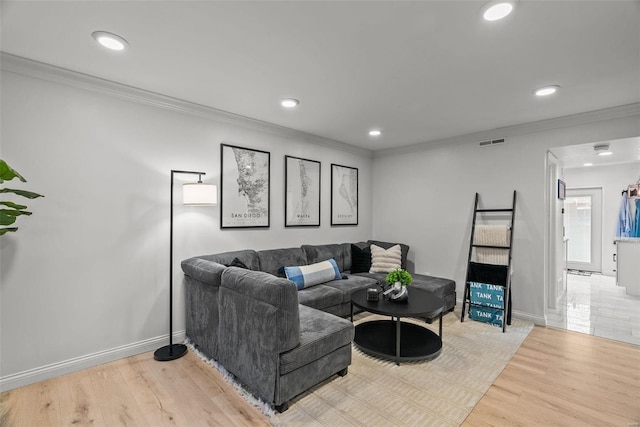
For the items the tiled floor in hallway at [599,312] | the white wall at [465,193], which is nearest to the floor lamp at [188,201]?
the white wall at [465,193]

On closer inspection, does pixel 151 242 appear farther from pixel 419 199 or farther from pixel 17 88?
pixel 419 199

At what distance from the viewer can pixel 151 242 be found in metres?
2.94

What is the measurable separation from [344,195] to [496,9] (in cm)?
352

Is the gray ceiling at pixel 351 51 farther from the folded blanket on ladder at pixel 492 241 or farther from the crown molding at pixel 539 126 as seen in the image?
the folded blanket on ladder at pixel 492 241

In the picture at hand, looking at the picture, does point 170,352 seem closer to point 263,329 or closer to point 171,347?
point 171,347

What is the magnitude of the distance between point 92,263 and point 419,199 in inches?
176

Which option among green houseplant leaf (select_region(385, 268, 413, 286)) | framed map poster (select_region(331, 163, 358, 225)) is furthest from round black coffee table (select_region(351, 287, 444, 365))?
framed map poster (select_region(331, 163, 358, 225))

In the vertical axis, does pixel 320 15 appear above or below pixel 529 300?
above

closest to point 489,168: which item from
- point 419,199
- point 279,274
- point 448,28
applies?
point 419,199

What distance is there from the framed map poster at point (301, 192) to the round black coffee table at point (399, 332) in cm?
155

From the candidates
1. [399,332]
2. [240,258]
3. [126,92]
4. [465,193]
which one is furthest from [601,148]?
[126,92]

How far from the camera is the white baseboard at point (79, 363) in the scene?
7.47 feet

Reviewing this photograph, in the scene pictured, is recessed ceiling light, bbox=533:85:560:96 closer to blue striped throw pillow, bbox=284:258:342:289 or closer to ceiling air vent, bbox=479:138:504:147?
ceiling air vent, bbox=479:138:504:147

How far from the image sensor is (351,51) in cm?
216
